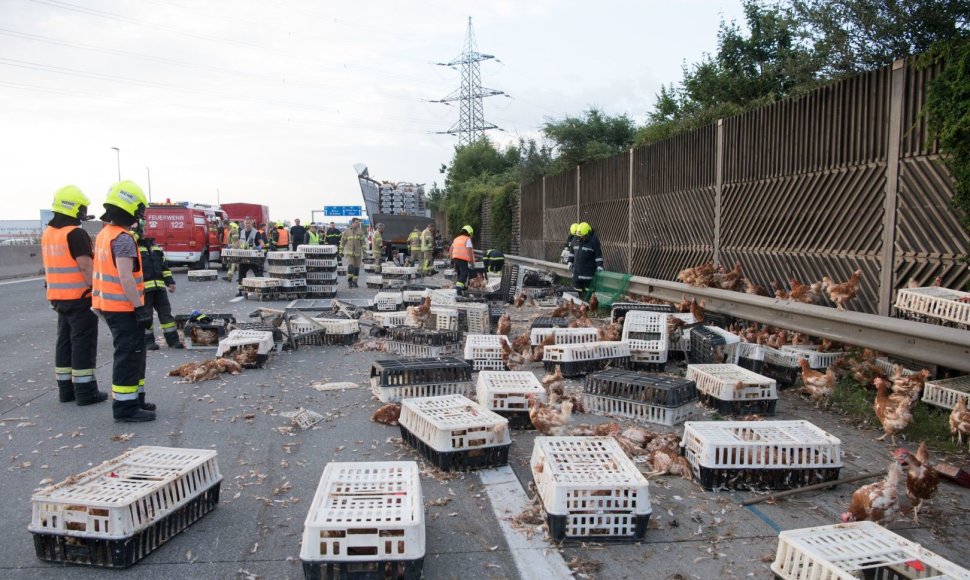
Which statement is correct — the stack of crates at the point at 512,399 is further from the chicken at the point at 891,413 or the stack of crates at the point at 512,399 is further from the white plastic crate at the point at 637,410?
the chicken at the point at 891,413

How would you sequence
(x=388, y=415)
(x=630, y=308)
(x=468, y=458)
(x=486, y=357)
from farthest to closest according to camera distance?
(x=630, y=308), (x=486, y=357), (x=388, y=415), (x=468, y=458)

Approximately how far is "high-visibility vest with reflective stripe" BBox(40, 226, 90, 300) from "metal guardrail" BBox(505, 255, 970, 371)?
7.94 meters

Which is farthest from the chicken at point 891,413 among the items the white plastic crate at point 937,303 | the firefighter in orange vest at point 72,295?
the firefighter in orange vest at point 72,295

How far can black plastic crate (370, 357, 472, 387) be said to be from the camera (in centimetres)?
677

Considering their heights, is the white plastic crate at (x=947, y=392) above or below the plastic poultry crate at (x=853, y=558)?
above

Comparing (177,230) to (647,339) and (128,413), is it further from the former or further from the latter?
(647,339)

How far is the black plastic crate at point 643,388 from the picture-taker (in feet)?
19.7

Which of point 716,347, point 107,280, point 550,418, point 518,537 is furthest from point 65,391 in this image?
point 716,347

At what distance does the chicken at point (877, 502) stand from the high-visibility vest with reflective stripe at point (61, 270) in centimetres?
721

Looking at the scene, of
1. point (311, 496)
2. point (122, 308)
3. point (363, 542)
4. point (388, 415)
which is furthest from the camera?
point (122, 308)

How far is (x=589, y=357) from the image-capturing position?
311 inches

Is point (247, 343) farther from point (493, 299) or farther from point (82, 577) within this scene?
point (493, 299)

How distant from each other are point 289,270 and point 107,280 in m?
10.7

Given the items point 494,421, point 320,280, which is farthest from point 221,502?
point 320,280
